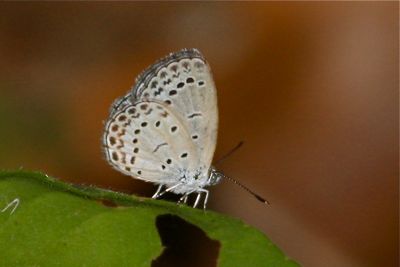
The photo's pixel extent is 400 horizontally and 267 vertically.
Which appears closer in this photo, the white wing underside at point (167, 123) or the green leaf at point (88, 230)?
the green leaf at point (88, 230)

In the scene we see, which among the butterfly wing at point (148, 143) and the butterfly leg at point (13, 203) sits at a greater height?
the butterfly leg at point (13, 203)

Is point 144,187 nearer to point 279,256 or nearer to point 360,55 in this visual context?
point 360,55

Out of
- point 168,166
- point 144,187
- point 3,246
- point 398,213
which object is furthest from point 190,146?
point 398,213

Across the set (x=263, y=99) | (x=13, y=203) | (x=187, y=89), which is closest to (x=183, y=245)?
(x=13, y=203)

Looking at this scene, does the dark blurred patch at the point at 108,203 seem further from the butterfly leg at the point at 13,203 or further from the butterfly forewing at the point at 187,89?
the butterfly forewing at the point at 187,89

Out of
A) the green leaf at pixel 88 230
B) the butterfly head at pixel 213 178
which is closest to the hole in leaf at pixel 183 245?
the green leaf at pixel 88 230

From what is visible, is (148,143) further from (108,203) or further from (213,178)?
→ (108,203)

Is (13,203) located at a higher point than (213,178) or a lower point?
higher

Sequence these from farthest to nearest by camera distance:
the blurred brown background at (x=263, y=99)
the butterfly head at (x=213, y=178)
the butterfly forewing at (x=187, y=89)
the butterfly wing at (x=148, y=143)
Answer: the blurred brown background at (x=263, y=99) < the butterfly head at (x=213, y=178) < the butterfly wing at (x=148, y=143) < the butterfly forewing at (x=187, y=89)
